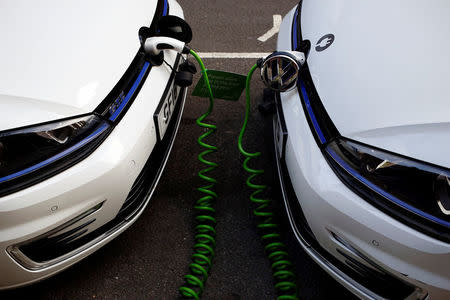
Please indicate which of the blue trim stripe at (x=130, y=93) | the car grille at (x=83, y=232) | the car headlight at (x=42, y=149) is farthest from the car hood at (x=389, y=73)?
the car headlight at (x=42, y=149)

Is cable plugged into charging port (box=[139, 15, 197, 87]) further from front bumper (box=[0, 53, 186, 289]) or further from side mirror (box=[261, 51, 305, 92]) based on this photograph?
side mirror (box=[261, 51, 305, 92])

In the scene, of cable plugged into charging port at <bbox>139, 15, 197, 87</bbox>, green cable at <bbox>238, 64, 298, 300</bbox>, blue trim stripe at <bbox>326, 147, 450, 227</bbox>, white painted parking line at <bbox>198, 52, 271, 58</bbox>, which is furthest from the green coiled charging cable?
white painted parking line at <bbox>198, 52, 271, 58</bbox>

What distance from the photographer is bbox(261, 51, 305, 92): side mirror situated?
208cm

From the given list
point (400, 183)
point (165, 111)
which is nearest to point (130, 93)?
point (165, 111)

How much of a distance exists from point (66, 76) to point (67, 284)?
1.11 metres

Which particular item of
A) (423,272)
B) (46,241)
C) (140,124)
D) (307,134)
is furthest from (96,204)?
(423,272)

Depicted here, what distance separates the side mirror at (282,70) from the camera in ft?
6.84

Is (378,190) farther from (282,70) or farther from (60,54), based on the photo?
(60,54)

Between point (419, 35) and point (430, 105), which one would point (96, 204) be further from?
point (419, 35)

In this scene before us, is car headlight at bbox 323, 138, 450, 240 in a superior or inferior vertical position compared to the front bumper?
superior

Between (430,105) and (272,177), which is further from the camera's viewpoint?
(272,177)

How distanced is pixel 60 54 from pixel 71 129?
365 mm

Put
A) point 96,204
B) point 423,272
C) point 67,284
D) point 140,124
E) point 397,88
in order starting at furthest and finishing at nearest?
point 67,284 < point 140,124 < point 96,204 < point 397,88 < point 423,272

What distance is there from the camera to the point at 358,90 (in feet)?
6.14
